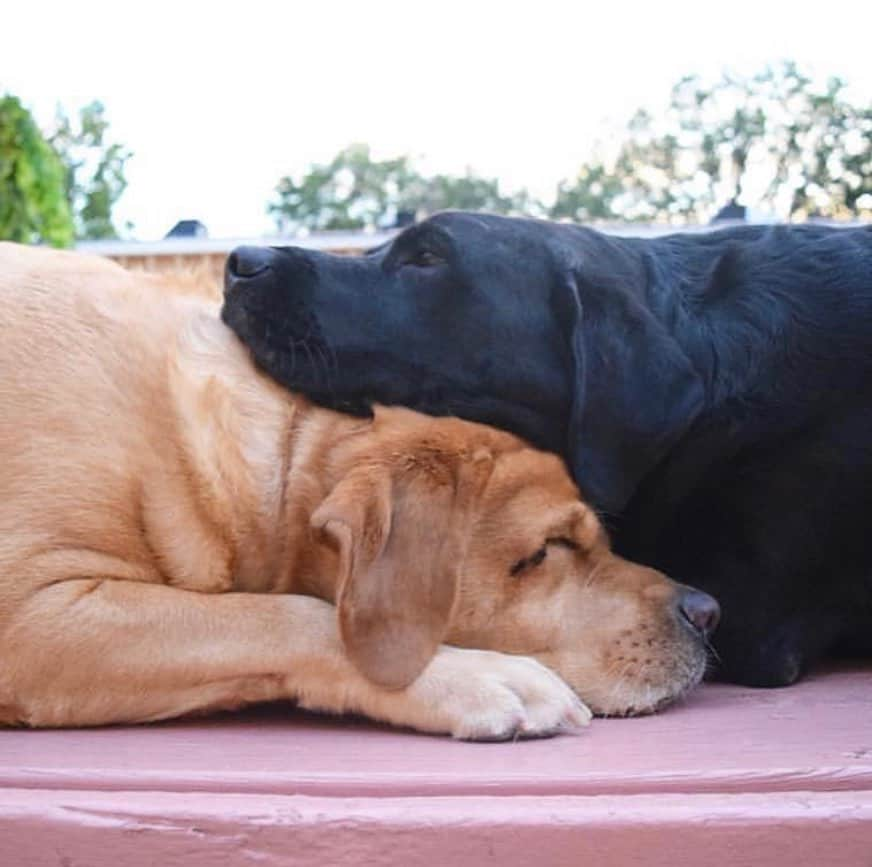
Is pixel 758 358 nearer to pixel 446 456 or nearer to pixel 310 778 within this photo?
pixel 446 456

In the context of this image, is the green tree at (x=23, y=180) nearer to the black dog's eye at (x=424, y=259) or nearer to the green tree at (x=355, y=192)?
the black dog's eye at (x=424, y=259)

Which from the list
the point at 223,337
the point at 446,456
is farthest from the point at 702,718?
the point at 223,337

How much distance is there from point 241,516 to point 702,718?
92 cm

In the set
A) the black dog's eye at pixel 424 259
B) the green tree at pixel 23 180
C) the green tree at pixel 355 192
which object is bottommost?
the green tree at pixel 355 192

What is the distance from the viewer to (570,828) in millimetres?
1501

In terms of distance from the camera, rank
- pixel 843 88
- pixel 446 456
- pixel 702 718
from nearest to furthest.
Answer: pixel 702 718 → pixel 446 456 → pixel 843 88

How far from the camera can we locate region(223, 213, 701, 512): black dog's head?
2660mm

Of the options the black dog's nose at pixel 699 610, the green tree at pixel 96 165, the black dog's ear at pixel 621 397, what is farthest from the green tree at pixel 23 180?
the green tree at pixel 96 165

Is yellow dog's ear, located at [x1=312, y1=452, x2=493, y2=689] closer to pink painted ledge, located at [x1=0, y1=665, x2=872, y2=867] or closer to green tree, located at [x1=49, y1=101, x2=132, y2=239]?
pink painted ledge, located at [x1=0, y1=665, x2=872, y2=867]

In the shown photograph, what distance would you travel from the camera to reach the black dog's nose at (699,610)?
8.20 feet

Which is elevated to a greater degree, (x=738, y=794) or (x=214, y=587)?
(x=738, y=794)

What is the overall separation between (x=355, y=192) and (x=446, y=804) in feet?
124

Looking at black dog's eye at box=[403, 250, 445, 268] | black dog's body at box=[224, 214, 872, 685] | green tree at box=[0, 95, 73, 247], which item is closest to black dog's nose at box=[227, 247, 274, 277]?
black dog's body at box=[224, 214, 872, 685]

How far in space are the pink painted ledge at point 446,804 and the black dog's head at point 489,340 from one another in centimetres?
82
